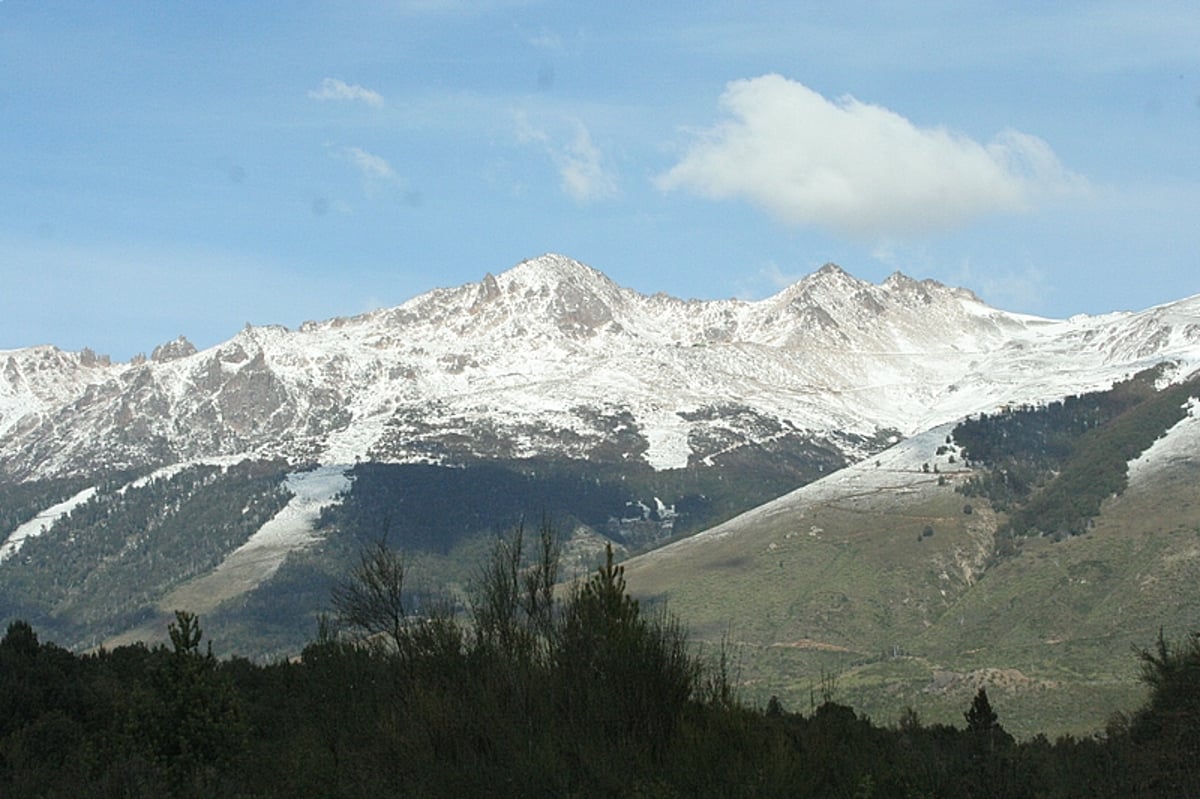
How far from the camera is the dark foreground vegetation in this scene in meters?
38.7

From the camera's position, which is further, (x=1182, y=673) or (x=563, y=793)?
(x=1182, y=673)

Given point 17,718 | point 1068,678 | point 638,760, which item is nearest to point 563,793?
point 638,760

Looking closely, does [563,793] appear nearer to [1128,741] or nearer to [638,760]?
[638,760]

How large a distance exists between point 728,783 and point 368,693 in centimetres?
2470

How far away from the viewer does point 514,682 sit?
44.3 meters

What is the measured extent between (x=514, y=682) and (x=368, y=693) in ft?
49.9

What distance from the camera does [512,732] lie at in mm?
40906

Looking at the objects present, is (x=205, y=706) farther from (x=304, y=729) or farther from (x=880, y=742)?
(x=880, y=742)

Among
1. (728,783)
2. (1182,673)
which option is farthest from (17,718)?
(1182,673)

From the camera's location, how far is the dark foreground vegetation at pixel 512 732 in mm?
38656

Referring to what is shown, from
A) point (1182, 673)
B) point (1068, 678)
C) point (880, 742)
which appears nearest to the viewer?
point (880, 742)

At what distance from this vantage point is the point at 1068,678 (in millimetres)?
181625

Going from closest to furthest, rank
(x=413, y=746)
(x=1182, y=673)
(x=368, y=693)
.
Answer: (x=413, y=746)
(x=368, y=693)
(x=1182, y=673)

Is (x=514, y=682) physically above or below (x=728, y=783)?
above
